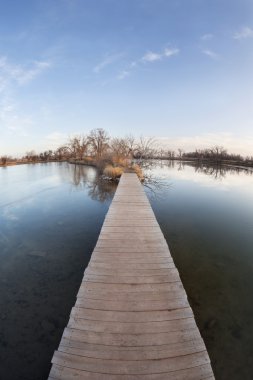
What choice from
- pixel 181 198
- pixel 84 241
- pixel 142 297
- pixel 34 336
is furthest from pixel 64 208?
pixel 142 297

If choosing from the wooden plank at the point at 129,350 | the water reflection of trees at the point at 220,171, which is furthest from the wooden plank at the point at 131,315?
the water reflection of trees at the point at 220,171

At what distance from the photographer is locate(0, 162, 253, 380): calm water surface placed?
3.51 m

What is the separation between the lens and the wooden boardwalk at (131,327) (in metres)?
2.28

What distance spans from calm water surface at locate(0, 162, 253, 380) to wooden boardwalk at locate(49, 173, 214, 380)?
1.01 meters

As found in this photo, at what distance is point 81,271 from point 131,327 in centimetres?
327

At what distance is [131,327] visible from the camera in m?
2.78

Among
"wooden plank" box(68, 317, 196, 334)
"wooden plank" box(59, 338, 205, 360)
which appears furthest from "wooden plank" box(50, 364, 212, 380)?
"wooden plank" box(68, 317, 196, 334)

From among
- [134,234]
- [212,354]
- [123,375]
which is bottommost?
[212,354]

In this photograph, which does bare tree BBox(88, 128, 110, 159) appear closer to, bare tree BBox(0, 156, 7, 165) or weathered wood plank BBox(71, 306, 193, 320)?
bare tree BBox(0, 156, 7, 165)

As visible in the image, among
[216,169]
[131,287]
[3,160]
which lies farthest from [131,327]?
[3,160]

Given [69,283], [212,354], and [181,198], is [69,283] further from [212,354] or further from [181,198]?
[181,198]

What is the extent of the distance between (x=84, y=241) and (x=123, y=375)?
558cm

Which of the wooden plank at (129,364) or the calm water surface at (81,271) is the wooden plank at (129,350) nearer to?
the wooden plank at (129,364)

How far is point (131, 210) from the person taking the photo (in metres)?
7.74
